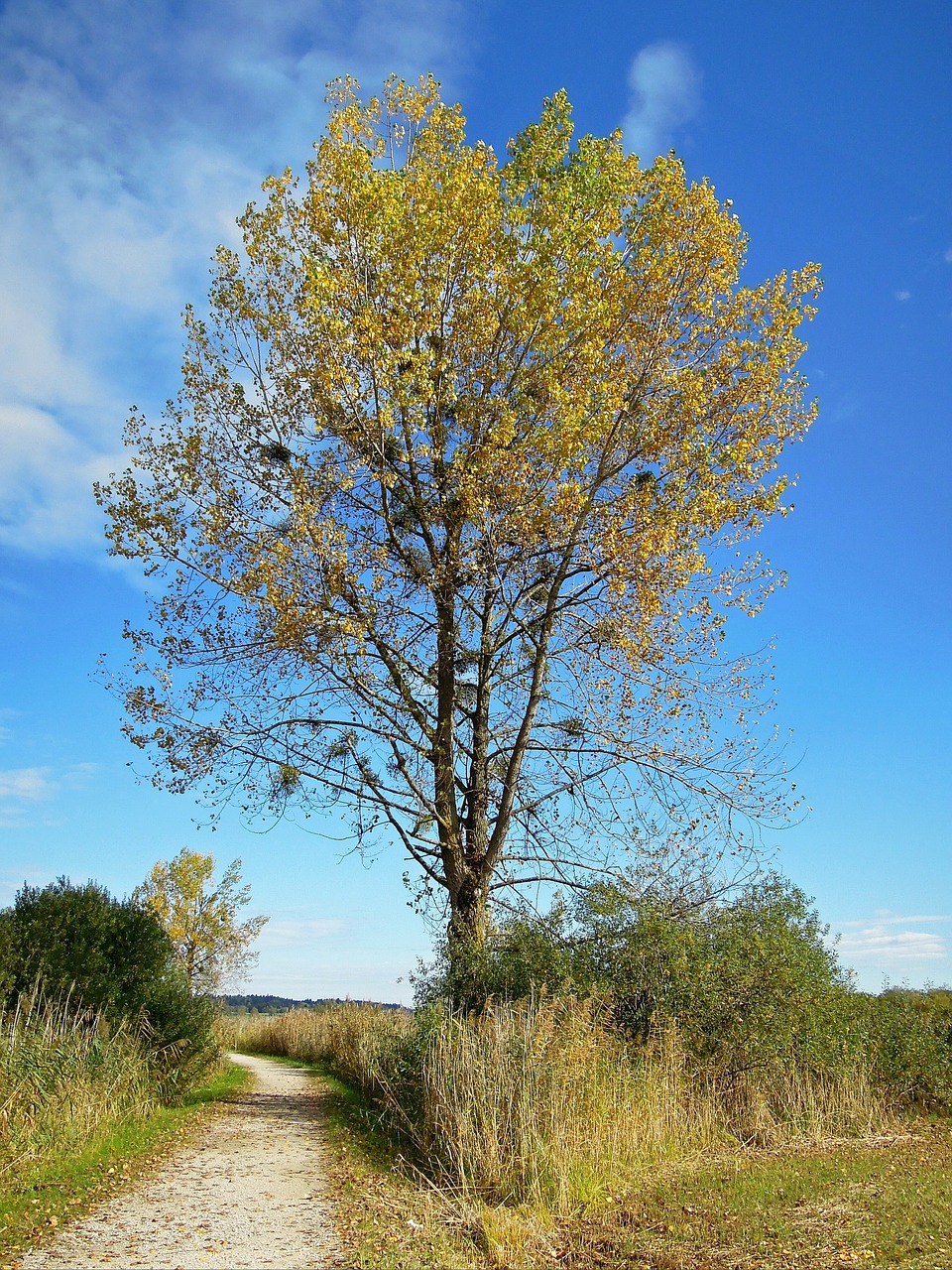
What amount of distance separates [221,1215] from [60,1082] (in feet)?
11.6

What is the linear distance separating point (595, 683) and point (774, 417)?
539 centimetres

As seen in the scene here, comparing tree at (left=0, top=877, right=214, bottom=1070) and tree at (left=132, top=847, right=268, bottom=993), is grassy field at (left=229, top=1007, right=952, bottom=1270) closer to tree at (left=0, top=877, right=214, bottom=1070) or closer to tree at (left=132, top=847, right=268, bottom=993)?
tree at (left=0, top=877, right=214, bottom=1070)

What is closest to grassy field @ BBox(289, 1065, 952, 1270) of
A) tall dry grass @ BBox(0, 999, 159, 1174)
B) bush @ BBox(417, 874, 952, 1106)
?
bush @ BBox(417, 874, 952, 1106)

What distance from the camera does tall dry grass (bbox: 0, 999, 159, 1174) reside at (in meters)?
9.36

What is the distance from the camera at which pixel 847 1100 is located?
13594 millimetres

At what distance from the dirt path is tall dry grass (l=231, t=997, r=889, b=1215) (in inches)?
54.5

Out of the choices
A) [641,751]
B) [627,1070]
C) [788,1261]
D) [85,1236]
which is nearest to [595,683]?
[641,751]

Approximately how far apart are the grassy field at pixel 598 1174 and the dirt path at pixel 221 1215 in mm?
401

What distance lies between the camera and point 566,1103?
9.10m

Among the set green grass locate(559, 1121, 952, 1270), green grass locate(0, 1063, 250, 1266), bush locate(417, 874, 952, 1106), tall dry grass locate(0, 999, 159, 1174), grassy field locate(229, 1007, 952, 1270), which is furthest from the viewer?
bush locate(417, 874, 952, 1106)

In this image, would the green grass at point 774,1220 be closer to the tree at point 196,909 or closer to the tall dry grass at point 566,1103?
the tall dry grass at point 566,1103

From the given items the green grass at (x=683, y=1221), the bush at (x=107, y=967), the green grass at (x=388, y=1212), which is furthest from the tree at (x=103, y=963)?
the green grass at (x=683, y=1221)

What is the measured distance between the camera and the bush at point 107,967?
1228 centimetres

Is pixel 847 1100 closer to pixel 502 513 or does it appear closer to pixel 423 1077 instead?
pixel 423 1077
